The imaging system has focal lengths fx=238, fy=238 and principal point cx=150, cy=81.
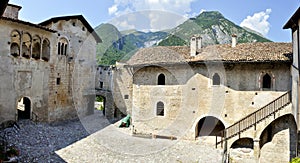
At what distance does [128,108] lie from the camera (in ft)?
84.1

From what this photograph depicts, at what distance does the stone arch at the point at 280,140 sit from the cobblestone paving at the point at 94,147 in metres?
3.38

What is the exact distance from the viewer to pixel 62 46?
2222 centimetres

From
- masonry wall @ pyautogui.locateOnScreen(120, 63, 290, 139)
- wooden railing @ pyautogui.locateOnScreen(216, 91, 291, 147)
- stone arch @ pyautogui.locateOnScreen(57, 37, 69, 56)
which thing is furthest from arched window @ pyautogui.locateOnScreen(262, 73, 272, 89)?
stone arch @ pyautogui.locateOnScreen(57, 37, 69, 56)

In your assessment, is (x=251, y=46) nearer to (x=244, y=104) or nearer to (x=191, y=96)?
(x=244, y=104)

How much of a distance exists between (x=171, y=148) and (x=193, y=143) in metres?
2.13

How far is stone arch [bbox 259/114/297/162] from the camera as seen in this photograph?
50.0 ft

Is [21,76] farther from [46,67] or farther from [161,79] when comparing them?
[161,79]

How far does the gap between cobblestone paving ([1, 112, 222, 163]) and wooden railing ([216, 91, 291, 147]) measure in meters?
1.76

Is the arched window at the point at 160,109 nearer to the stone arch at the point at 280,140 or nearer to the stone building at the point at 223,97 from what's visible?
the stone building at the point at 223,97

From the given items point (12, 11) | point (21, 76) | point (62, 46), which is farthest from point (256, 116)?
point (12, 11)

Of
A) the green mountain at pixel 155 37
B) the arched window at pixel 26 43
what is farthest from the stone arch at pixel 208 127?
the green mountain at pixel 155 37

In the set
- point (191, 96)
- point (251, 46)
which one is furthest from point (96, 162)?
→ point (251, 46)

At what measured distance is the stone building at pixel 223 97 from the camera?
15.4 metres

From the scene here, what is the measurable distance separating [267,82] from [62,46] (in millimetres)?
17583
